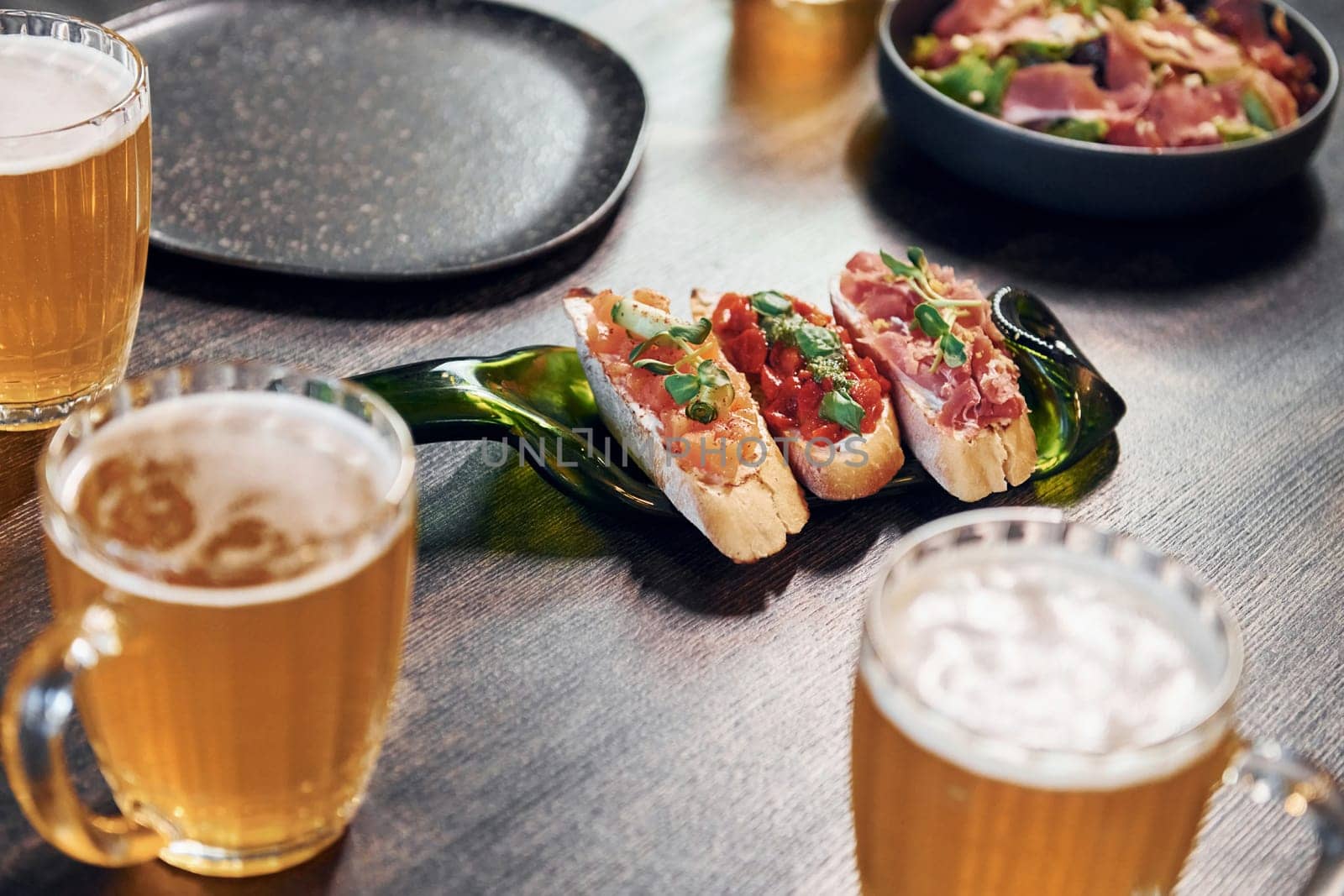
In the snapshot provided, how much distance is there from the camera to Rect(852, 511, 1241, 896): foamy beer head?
0.88 m

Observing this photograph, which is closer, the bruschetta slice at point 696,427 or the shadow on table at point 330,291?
the bruschetta slice at point 696,427

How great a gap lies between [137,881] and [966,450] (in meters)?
0.86

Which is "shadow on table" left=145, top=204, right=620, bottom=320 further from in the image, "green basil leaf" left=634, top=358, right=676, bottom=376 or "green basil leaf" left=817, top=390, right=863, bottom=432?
"green basil leaf" left=817, top=390, right=863, bottom=432

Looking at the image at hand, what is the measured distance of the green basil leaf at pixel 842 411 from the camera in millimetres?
1421

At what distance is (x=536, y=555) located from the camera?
1404mm

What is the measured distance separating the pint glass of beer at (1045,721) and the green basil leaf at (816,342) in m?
0.51

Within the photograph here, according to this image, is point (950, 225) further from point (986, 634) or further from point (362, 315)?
point (986, 634)

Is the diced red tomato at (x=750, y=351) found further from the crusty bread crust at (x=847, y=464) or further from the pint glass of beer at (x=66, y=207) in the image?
the pint glass of beer at (x=66, y=207)

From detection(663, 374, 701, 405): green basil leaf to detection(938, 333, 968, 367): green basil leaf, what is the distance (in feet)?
0.90

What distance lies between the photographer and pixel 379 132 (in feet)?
6.96

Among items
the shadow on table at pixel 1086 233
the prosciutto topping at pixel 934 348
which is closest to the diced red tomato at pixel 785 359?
the prosciutto topping at pixel 934 348

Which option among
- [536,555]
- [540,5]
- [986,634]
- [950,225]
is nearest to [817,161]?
[950,225]

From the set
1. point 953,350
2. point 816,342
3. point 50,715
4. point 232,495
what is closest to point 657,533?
point 816,342

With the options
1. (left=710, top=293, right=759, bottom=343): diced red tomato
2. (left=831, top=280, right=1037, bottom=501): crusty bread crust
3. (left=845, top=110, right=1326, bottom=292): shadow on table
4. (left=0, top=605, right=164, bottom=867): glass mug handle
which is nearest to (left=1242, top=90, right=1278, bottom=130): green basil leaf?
(left=845, top=110, right=1326, bottom=292): shadow on table
